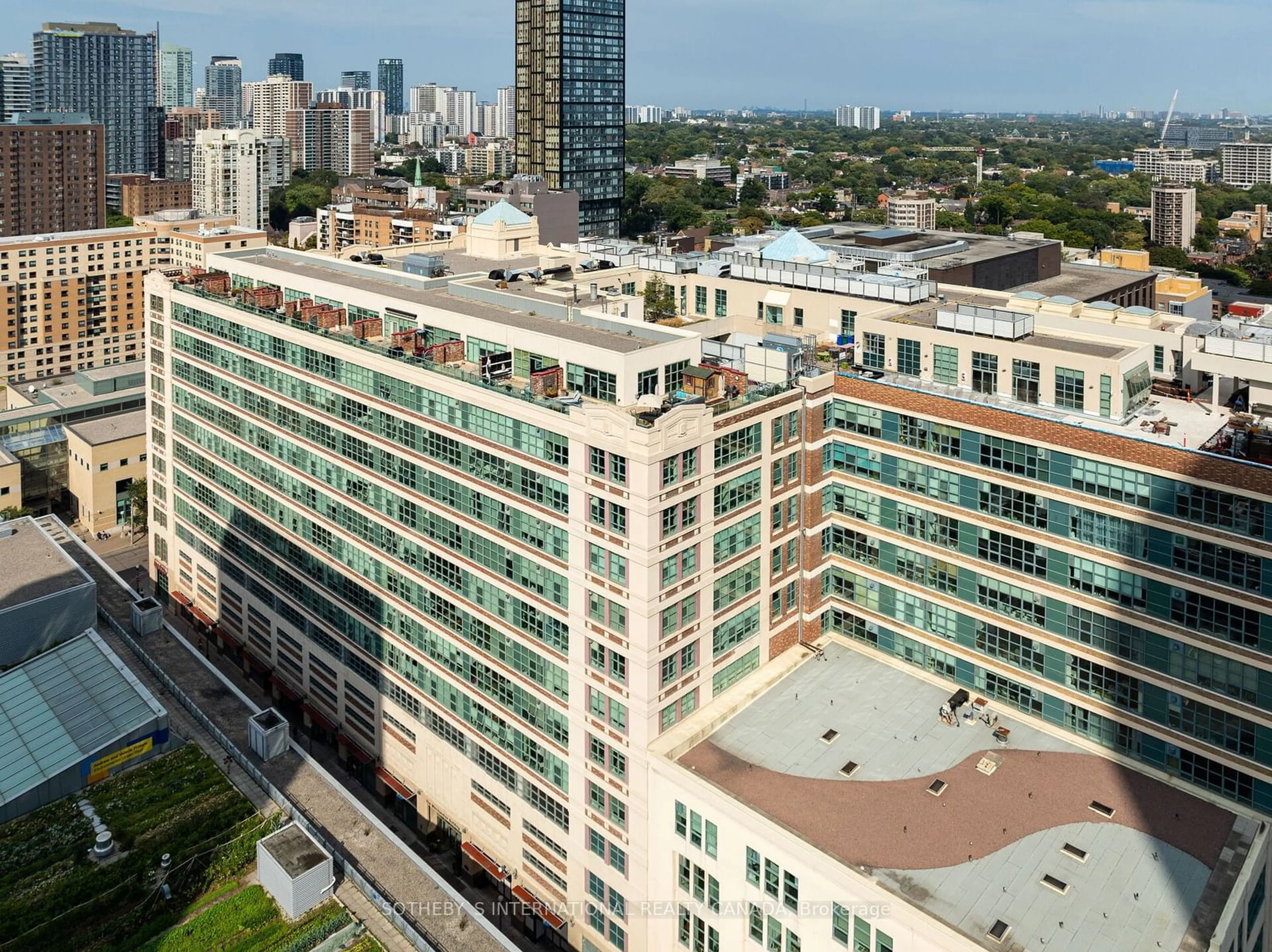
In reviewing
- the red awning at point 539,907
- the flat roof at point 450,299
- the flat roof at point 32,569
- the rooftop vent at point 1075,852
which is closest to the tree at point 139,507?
the flat roof at point 32,569

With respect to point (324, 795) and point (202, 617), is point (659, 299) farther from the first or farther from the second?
point (202, 617)

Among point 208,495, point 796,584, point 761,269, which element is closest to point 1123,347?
point 796,584

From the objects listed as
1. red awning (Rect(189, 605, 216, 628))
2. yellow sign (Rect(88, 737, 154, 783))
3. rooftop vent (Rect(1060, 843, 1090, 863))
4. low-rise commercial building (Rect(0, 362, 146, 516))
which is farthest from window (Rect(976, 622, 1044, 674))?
low-rise commercial building (Rect(0, 362, 146, 516))

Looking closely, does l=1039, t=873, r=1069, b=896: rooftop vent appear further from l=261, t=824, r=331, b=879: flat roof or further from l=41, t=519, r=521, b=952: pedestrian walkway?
l=261, t=824, r=331, b=879: flat roof

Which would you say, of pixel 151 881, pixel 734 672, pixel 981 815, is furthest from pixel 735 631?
pixel 151 881

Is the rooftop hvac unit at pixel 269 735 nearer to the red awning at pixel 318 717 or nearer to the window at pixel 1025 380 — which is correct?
the red awning at pixel 318 717

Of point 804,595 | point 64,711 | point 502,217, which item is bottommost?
point 64,711
